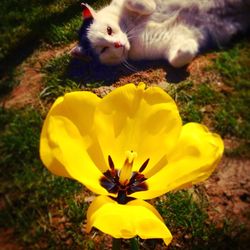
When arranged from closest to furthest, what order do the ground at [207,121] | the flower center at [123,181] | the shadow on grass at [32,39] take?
1. the flower center at [123,181]
2. the ground at [207,121]
3. the shadow on grass at [32,39]

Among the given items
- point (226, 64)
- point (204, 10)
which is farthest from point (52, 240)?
point (204, 10)

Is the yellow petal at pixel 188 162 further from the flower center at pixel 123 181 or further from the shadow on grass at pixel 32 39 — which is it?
the shadow on grass at pixel 32 39

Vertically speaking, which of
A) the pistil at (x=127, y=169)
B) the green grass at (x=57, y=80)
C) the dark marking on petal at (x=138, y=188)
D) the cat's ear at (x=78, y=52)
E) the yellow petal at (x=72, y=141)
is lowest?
the green grass at (x=57, y=80)

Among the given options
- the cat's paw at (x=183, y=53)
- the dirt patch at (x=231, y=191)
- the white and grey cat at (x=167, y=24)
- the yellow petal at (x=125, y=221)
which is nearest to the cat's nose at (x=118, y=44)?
the white and grey cat at (x=167, y=24)

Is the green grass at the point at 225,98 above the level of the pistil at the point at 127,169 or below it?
below

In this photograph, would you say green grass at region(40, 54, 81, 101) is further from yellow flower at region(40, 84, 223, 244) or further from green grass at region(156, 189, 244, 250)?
yellow flower at region(40, 84, 223, 244)

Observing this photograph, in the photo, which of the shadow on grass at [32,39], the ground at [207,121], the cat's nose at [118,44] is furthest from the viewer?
the shadow on grass at [32,39]

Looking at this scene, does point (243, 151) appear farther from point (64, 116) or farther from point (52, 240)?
point (64, 116)
